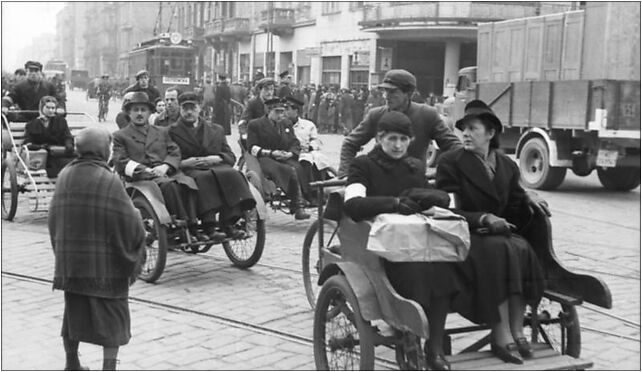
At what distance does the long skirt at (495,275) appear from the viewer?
170 inches

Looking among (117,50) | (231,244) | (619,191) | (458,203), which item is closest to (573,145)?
(619,191)

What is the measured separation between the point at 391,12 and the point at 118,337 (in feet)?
104

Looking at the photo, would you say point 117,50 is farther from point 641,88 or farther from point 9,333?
point 9,333

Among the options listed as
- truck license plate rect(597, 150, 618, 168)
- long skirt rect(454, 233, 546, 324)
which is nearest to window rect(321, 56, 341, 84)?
truck license plate rect(597, 150, 618, 168)

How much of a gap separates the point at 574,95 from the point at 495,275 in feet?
35.7

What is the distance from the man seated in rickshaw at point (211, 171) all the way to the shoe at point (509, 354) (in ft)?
12.2

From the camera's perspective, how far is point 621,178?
1532cm

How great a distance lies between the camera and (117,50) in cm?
9056

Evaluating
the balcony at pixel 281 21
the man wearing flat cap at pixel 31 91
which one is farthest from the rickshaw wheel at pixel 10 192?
the balcony at pixel 281 21

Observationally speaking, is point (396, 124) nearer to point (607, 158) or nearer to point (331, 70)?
point (607, 158)

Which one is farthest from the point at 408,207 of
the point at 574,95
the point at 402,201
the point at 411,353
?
the point at 574,95

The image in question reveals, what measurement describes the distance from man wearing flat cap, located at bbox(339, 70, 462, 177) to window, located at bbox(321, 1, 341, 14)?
33868 millimetres

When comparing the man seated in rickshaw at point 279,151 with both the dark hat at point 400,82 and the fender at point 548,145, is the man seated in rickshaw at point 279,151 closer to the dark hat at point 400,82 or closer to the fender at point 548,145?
the dark hat at point 400,82

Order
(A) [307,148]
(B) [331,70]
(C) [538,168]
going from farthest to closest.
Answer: (B) [331,70] → (C) [538,168] → (A) [307,148]
